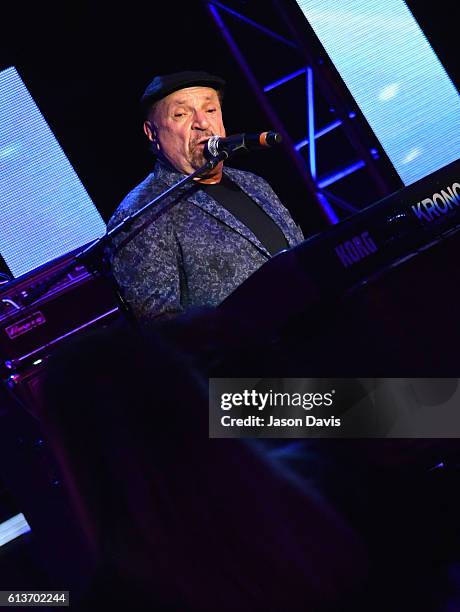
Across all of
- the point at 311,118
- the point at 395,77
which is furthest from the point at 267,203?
the point at 395,77

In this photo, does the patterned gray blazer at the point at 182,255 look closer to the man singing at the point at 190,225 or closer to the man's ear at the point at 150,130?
the man singing at the point at 190,225

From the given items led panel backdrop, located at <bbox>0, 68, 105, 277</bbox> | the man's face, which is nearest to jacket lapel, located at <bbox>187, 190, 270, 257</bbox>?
the man's face

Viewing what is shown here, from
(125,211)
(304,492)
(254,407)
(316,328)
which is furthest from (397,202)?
(125,211)

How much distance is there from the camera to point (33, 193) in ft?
15.7

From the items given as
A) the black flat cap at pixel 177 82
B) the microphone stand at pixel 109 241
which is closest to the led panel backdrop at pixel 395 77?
the black flat cap at pixel 177 82

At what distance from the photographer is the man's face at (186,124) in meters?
3.22

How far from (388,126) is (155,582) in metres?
4.65

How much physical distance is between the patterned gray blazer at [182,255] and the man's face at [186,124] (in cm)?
23

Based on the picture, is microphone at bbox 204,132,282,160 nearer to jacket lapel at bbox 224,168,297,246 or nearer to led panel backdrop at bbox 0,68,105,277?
jacket lapel at bbox 224,168,297,246

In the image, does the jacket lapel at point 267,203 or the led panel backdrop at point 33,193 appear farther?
the led panel backdrop at point 33,193

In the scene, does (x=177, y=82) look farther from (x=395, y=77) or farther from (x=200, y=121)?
(x=395, y=77)

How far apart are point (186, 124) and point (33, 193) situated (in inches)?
72.2

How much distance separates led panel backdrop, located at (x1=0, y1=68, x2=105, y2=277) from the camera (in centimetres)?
476

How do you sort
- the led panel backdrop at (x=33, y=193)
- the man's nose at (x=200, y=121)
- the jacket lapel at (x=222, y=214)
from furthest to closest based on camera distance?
1. the led panel backdrop at (x=33, y=193)
2. the man's nose at (x=200, y=121)
3. the jacket lapel at (x=222, y=214)
